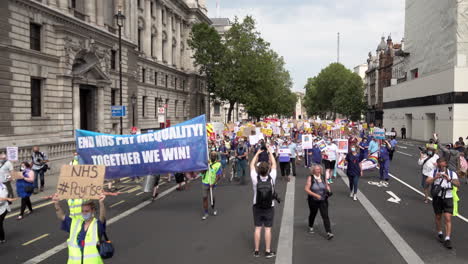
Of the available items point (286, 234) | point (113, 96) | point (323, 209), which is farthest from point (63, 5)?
point (323, 209)

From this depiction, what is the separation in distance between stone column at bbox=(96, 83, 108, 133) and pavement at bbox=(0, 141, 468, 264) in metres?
21.1

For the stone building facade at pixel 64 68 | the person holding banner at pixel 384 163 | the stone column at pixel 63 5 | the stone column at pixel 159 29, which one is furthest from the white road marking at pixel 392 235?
the stone column at pixel 159 29

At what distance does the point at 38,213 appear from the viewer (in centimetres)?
1116

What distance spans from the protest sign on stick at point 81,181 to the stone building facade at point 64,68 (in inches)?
518

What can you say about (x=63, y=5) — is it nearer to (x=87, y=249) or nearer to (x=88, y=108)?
(x=88, y=108)

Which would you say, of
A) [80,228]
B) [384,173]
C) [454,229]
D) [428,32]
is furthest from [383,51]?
[80,228]

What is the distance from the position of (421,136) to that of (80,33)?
4286 cm

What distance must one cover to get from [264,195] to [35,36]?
76.0 ft

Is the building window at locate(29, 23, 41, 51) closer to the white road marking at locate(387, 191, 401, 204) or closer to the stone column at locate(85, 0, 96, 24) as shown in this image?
the stone column at locate(85, 0, 96, 24)

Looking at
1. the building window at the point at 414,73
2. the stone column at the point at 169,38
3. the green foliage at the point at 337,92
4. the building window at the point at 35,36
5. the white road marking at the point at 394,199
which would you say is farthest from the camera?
the green foliage at the point at 337,92

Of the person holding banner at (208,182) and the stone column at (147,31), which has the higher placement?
the stone column at (147,31)

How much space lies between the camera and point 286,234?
8.69 m

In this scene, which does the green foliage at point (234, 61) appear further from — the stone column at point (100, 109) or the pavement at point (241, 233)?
the pavement at point (241, 233)

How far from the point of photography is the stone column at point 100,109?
106ft
